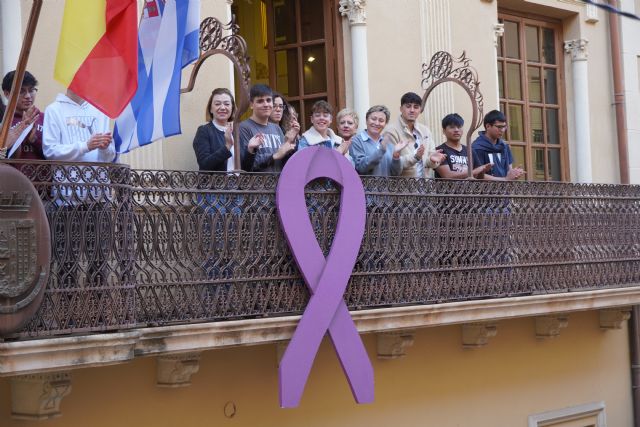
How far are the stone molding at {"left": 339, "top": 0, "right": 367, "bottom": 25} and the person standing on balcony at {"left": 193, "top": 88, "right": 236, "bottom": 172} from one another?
2.99m

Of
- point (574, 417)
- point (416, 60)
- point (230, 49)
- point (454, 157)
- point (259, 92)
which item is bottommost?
point (574, 417)

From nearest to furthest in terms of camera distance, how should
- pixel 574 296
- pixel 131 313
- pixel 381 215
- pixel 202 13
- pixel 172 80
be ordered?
pixel 131 313 < pixel 172 80 < pixel 381 215 < pixel 202 13 < pixel 574 296

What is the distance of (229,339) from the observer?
8586mm

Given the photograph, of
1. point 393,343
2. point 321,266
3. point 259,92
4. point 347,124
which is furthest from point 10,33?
point 393,343

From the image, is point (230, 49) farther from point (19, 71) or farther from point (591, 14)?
→ point (591, 14)

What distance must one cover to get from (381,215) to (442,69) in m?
3.26

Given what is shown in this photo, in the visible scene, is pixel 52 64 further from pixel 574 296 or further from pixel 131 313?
pixel 574 296

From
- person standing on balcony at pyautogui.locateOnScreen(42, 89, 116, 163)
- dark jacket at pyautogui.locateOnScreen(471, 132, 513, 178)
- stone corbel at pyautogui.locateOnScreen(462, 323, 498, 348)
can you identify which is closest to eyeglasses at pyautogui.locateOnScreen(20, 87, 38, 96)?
person standing on balcony at pyautogui.locateOnScreen(42, 89, 116, 163)

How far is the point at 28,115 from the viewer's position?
782 centimetres

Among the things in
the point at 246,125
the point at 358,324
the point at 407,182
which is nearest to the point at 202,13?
the point at 246,125

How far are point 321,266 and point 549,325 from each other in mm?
4223

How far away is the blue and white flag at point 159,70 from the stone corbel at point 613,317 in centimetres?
675

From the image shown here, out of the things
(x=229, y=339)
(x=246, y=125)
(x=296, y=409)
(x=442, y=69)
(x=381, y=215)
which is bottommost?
(x=296, y=409)

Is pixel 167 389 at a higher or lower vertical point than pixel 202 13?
lower
